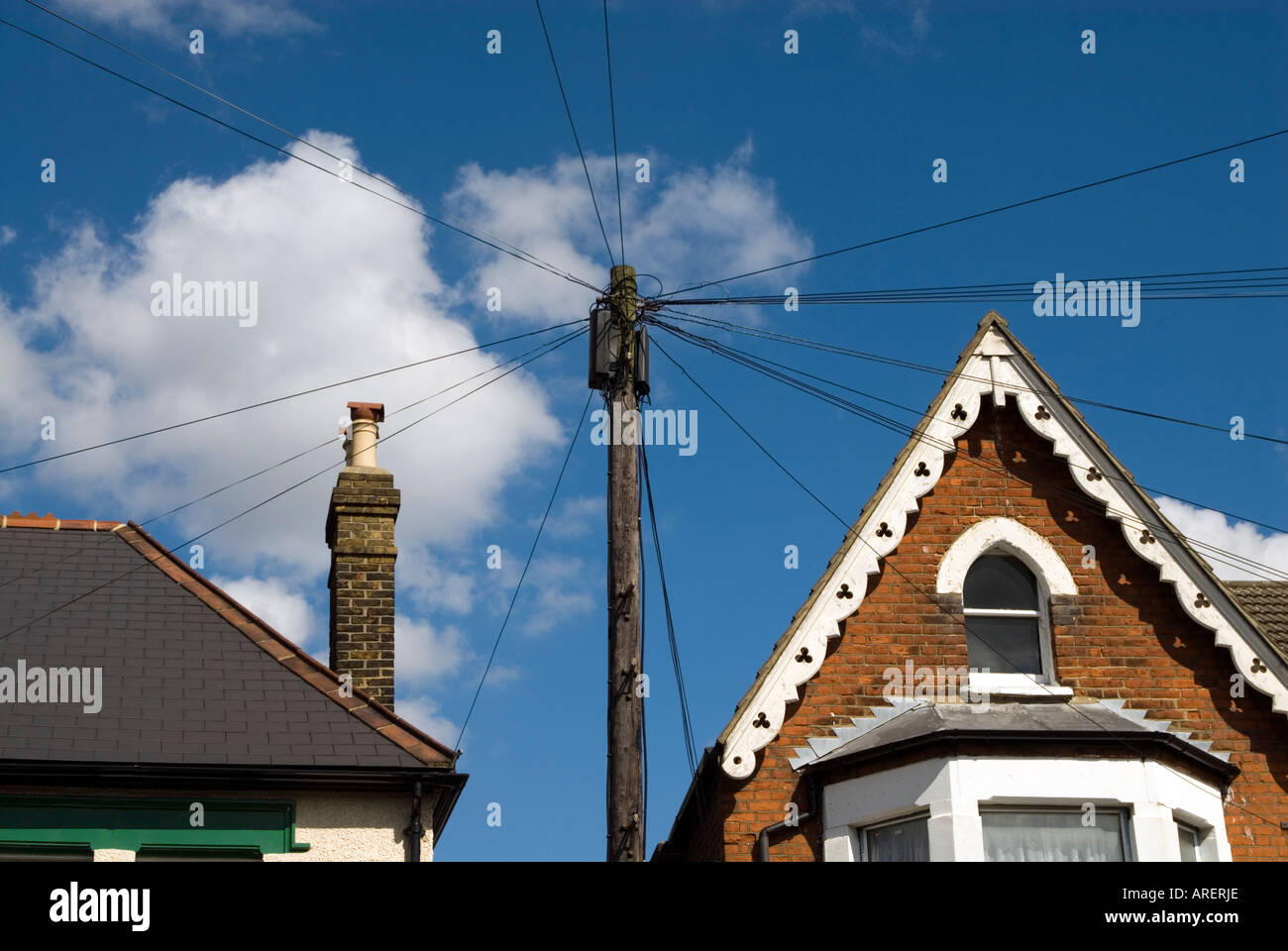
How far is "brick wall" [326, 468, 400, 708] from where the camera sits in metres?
18.2

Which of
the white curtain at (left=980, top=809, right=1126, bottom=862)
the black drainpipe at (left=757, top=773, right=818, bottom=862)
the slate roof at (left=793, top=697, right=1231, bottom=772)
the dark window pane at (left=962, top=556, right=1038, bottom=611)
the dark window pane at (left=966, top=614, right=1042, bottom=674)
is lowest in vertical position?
the white curtain at (left=980, top=809, right=1126, bottom=862)

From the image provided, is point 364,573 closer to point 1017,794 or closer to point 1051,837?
A: point 1017,794

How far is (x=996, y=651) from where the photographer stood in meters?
15.9

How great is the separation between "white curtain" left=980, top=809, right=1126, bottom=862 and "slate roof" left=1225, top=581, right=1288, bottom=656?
443 cm

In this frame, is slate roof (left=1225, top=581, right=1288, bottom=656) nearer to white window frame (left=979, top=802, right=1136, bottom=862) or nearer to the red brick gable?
the red brick gable

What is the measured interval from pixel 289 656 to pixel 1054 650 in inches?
314

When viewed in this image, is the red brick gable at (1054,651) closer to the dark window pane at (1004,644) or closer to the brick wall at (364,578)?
the dark window pane at (1004,644)

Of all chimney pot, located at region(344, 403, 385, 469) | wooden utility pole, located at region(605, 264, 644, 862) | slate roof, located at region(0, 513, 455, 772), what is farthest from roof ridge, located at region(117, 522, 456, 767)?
wooden utility pole, located at region(605, 264, 644, 862)

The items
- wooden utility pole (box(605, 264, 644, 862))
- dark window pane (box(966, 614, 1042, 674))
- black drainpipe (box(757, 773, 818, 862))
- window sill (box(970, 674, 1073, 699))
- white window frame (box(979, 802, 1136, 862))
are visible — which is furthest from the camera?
dark window pane (box(966, 614, 1042, 674))

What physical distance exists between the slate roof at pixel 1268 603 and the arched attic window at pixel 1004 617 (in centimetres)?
327

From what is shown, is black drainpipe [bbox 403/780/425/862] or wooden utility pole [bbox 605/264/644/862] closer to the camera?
wooden utility pole [bbox 605/264/644/862]

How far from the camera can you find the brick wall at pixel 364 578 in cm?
1819
